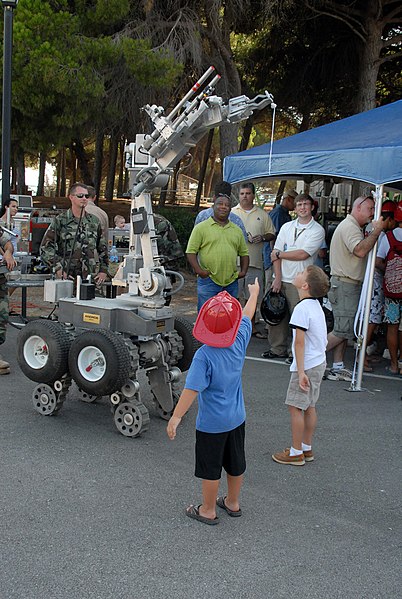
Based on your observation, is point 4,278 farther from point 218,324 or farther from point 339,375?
point 218,324

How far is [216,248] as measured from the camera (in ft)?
22.5

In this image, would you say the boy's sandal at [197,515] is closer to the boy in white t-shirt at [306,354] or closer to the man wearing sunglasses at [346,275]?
the boy in white t-shirt at [306,354]

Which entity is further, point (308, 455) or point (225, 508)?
point (308, 455)

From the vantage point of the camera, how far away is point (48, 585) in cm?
303

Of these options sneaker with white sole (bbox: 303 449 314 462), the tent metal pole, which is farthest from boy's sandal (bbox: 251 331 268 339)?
sneaker with white sole (bbox: 303 449 314 462)

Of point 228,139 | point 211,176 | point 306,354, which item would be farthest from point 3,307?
point 211,176

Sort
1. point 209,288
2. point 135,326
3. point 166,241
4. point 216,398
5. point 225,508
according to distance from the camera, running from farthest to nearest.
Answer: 1. point 166,241
2. point 209,288
3. point 135,326
4. point 225,508
5. point 216,398

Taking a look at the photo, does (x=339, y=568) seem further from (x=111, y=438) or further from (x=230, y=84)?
(x=230, y=84)

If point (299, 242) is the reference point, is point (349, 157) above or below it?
above

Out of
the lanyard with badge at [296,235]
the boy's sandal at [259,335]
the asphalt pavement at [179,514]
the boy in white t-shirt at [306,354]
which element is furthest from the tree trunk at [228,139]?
the boy in white t-shirt at [306,354]

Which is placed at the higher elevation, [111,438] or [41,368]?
[41,368]

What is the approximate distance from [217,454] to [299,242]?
4195 mm

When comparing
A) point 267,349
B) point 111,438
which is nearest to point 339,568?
point 111,438

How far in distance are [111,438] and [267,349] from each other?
12.2 ft
